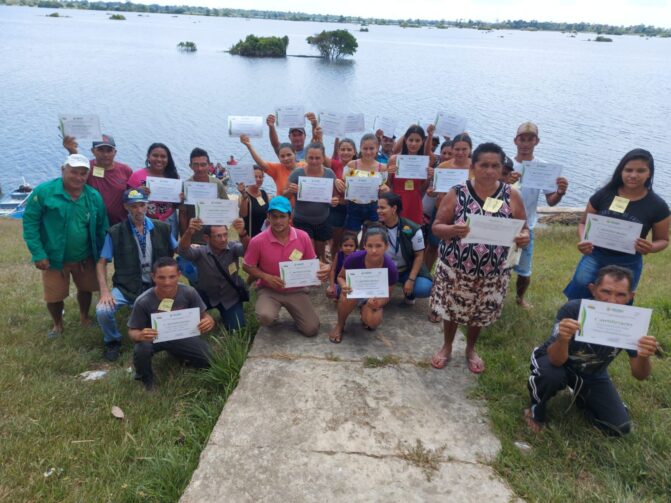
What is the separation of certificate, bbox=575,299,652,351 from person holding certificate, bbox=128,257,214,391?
308cm

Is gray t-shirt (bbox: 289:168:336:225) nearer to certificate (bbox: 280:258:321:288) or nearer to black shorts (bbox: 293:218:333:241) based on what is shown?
black shorts (bbox: 293:218:333:241)

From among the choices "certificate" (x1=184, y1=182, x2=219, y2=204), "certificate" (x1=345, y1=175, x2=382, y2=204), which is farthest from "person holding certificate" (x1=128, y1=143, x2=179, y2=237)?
"certificate" (x1=345, y1=175, x2=382, y2=204)

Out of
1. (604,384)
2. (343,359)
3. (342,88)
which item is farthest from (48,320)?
(342,88)

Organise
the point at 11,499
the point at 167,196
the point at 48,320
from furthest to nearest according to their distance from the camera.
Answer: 1. the point at 48,320
2. the point at 167,196
3. the point at 11,499

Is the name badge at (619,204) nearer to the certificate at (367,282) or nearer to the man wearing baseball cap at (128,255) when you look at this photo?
the certificate at (367,282)

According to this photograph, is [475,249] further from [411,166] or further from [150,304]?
[150,304]

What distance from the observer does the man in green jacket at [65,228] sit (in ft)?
15.4

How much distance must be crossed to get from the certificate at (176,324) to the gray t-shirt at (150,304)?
0.77 ft

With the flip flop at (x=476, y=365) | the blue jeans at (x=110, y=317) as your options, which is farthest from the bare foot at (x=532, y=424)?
the blue jeans at (x=110, y=317)

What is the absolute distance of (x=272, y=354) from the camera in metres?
4.54

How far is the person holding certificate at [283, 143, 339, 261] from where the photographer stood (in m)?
5.64

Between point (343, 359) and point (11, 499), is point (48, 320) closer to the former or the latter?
point (11, 499)

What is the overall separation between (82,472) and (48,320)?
3007mm

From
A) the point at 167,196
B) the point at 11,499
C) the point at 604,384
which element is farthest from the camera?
the point at 167,196
